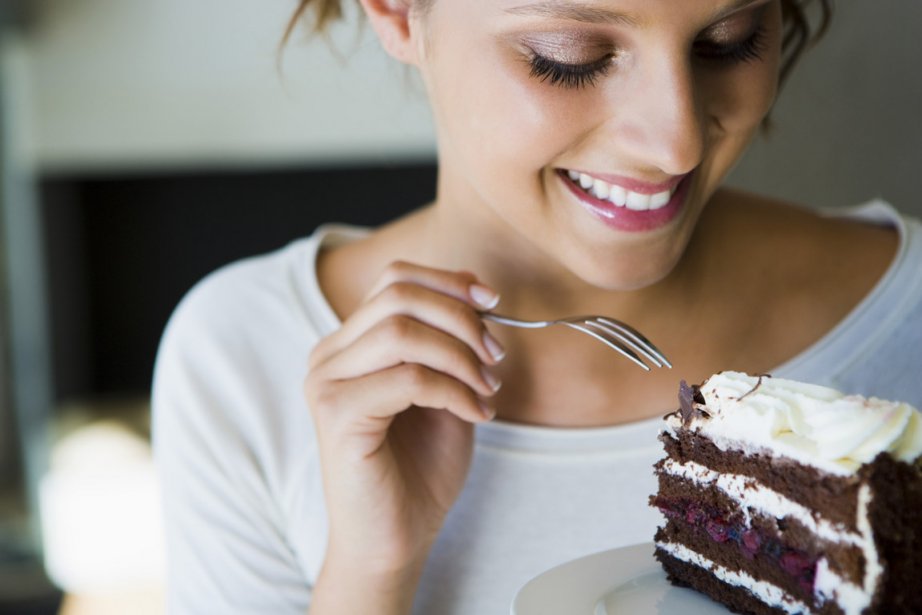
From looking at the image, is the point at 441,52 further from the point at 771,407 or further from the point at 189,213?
the point at 189,213

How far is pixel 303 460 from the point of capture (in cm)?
150

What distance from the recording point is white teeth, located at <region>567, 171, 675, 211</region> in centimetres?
113

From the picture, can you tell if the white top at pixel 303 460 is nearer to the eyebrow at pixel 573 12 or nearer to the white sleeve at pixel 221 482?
the white sleeve at pixel 221 482

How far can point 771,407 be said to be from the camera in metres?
0.95

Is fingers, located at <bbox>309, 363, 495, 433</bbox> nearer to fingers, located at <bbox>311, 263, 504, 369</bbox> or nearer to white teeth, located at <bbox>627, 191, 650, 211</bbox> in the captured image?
fingers, located at <bbox>311, 263, 504, 369</bbox>

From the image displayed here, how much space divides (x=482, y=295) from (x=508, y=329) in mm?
282

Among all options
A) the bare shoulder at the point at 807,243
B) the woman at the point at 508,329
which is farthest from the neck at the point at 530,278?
the bare shoulder at the point at 807,243

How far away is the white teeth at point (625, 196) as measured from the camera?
1.13 m

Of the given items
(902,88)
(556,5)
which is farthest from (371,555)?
(902,88)

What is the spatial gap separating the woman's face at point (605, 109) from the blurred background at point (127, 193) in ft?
9.77

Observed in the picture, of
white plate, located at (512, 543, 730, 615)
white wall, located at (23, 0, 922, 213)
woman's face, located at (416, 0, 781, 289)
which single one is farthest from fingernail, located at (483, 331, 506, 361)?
white wall, located at (23, 0, 922, 213)

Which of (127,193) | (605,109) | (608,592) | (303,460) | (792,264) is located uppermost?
(605,109)

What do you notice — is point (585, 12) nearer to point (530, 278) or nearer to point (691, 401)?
point (691, 401)

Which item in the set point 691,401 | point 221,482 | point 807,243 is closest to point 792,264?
point 807,243
